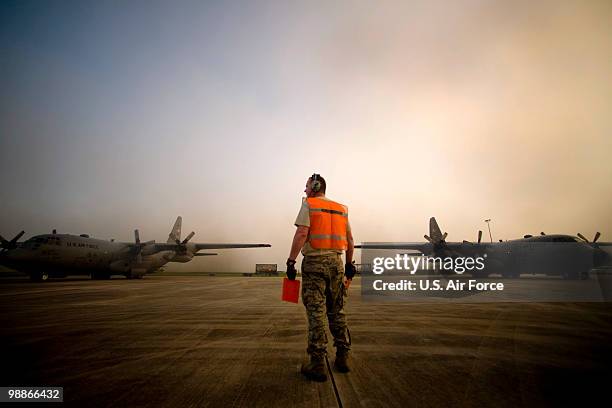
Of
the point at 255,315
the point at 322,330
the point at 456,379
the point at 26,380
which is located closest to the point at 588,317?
the point at 456,379

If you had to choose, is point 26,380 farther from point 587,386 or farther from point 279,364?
point 587,386

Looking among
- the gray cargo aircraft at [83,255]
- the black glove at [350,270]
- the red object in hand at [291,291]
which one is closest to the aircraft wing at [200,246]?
the gray cargo aircraft at [83,255]

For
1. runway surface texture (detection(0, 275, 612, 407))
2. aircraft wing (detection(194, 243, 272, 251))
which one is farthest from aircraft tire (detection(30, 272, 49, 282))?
runway surface texture (detection(0, 275, 612, 407))

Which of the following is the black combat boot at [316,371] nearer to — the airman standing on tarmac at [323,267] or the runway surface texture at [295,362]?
the runway surface texture at [295,362]

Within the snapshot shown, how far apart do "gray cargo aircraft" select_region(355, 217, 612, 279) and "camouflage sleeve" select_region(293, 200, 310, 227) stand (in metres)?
25.1

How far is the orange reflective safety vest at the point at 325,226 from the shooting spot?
359 centimetres

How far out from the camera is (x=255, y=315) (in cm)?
715

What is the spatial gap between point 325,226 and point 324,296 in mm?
827

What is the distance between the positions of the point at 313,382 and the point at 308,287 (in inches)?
37.4

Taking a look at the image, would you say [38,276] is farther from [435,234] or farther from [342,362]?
[435,234]

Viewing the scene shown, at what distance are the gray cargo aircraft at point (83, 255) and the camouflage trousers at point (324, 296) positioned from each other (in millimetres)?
26890

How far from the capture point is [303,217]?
3.62m

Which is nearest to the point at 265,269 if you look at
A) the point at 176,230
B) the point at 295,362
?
the point at 176,230

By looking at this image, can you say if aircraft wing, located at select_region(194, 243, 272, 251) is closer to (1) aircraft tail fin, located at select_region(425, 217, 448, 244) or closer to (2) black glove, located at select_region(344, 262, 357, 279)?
(1) aircraft tail fin, located at select_region(425, 217, 448, 244)
